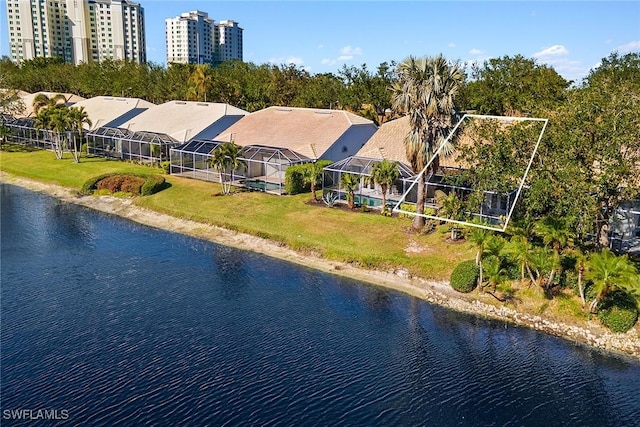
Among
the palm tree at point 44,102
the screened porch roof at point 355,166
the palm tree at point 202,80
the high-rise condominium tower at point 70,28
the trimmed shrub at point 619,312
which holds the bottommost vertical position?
the trimmed shrub at point 619,312

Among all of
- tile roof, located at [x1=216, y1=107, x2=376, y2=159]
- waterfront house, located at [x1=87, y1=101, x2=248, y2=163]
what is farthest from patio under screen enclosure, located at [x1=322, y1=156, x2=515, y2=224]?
waterfront house, located at [x1=87, y1=101, x2=248, y2=163]

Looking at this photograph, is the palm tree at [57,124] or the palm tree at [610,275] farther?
the palm tree at [57,124]

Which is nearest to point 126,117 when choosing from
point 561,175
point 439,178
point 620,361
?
point 439,178

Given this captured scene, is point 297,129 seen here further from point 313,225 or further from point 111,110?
point 111,110

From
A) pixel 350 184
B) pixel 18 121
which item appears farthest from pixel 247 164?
pixel 18 121

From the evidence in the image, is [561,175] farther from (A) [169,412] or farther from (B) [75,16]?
(B) [75,16]

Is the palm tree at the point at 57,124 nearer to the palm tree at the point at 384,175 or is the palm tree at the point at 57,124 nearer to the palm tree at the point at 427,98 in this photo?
the palm tree at the point at 384,175

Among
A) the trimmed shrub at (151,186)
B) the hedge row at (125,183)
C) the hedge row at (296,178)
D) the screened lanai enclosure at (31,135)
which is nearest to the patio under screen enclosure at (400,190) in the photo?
the hedge row at (296,178)

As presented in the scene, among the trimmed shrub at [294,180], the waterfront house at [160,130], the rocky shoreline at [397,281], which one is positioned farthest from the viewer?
the waterfront house at [160,130]
